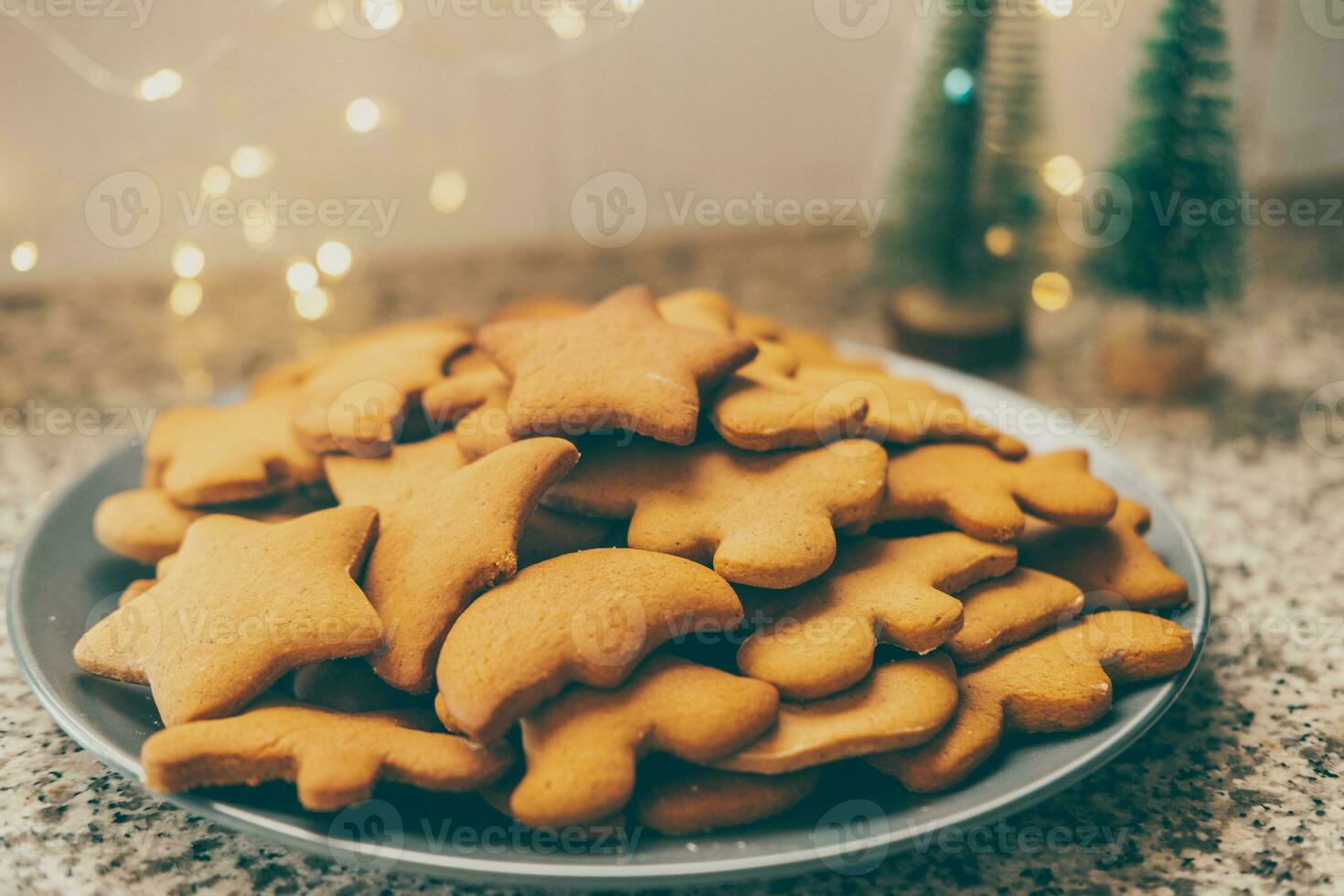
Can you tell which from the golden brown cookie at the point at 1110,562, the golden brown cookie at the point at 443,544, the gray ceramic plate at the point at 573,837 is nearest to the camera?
the gray ceramic plate at the point at 573,837

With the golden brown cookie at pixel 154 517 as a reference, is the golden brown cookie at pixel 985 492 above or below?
above

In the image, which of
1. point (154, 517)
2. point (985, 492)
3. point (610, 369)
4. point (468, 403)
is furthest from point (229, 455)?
point (985, 492)

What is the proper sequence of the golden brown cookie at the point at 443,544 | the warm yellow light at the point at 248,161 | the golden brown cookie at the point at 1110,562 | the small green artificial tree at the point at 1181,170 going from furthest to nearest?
the warm yellow light at the point at 248,161
the small green artificial tree at the point at 1181,170
the golden brown cookie at the point at 1110,562
the golden brown cookie at the point at 443,544

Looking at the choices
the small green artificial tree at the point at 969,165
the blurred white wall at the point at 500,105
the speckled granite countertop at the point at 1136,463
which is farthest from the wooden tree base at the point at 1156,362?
the blurred white wall at the point at 500,105

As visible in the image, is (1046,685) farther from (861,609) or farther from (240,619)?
(240,619)

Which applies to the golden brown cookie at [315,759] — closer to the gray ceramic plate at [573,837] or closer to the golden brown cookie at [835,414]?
the gray ceramic plate at [573,837]

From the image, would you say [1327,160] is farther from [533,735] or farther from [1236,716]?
[533,735]
